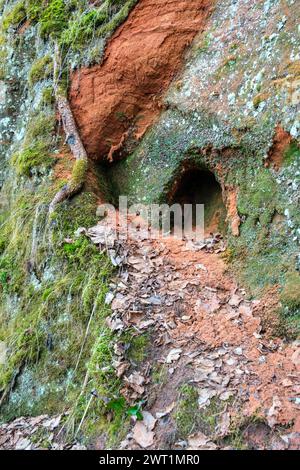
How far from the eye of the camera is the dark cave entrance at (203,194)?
5879mm

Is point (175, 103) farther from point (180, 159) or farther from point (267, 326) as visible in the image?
point (267, 326)

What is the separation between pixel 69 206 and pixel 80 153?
0.95 meters

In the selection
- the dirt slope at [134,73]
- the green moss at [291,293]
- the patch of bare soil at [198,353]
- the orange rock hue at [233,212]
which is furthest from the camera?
the dirt slope at [134,73]

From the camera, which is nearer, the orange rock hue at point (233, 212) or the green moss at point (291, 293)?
the green moss at point (291, 293)

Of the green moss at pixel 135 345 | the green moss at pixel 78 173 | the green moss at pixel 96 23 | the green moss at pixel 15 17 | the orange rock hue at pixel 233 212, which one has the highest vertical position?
the green moss at pixel 15 17

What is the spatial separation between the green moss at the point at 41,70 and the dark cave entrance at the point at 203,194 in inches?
110

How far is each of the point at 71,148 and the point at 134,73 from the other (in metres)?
1.39

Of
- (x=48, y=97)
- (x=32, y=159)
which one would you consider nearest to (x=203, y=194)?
(x=32, y=159)

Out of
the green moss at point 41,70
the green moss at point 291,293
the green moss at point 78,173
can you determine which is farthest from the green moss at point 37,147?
the green moss at point 291,293

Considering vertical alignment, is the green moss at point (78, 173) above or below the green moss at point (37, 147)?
below

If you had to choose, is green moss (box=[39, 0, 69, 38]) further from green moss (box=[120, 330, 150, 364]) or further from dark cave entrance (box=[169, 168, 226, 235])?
green moss (box=[120, 330, 150, 364])

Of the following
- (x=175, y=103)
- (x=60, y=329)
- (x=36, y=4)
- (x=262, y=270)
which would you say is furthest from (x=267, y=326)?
(x=36, y=4)

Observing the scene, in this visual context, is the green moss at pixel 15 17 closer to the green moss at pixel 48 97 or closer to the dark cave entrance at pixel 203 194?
the green moss at pixel 48 97

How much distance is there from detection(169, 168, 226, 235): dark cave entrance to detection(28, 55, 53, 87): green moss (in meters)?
2.79
